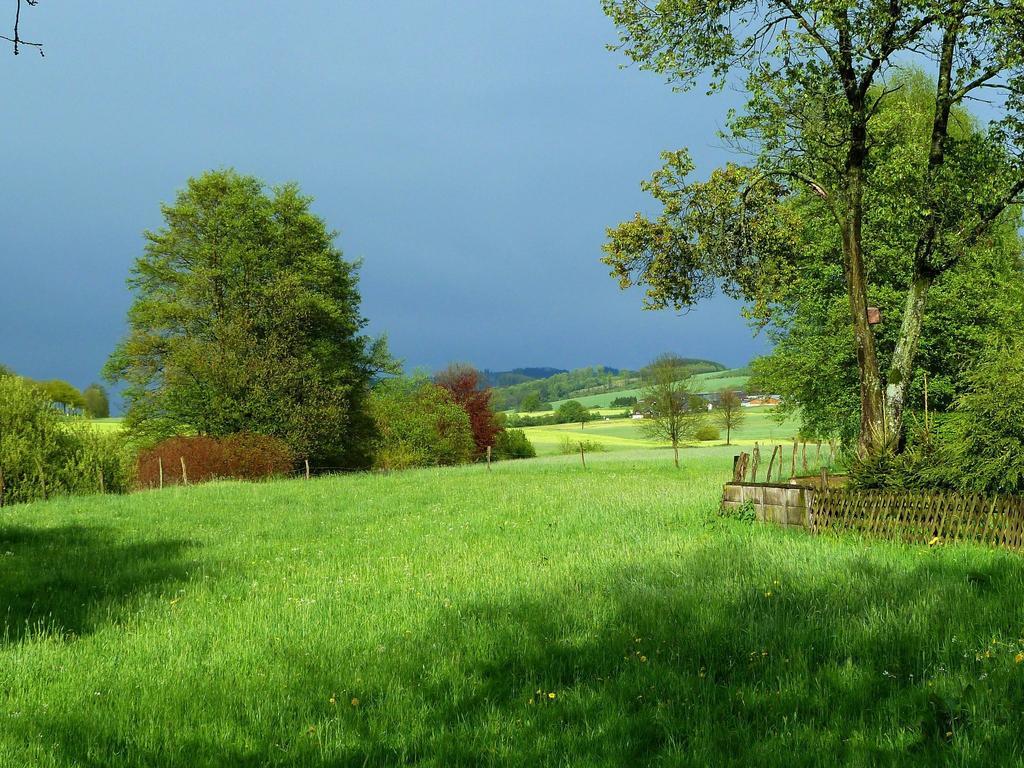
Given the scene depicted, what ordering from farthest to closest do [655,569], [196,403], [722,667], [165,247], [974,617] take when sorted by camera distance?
[165,247] < [196,403] < [655,569] < [974,617] < [722,667]

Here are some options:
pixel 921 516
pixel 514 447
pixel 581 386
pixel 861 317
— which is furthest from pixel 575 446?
pixel 581 386

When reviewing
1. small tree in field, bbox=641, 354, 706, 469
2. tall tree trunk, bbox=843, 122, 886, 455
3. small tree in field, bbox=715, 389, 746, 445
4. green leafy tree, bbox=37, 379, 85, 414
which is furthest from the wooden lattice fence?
green leafy tree, bbox=37, 379, 85, 414

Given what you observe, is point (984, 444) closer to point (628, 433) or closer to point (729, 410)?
point (729, 410)

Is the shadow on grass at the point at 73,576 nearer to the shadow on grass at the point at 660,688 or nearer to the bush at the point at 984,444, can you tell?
the shadow on grass at the point at 660,688

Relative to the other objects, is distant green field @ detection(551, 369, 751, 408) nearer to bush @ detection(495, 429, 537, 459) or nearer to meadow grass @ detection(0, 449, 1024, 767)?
bush @ detection(495, 429, 537, 459)

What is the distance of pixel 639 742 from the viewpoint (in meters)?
4.74

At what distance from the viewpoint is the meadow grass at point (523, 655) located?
15.8 ft

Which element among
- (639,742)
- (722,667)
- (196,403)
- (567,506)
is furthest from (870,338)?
(196,403)

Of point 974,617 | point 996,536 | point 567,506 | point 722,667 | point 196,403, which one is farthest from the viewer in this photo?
point 196,403

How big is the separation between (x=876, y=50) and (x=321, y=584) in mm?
15301

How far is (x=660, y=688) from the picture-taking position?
5629 mm

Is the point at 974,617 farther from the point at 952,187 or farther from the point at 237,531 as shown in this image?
the point at 237,531

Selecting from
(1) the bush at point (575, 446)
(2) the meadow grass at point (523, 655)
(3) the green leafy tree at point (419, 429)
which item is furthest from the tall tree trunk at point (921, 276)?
(1) the bush at point (575, 446)

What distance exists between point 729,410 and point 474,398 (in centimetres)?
2556
